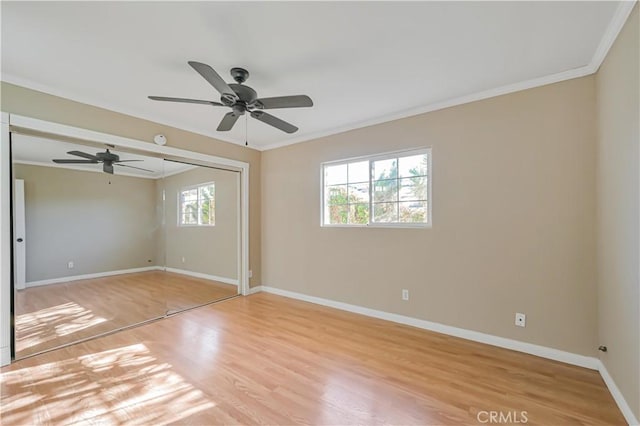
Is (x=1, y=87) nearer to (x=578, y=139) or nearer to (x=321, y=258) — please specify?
(x=321, y=258)

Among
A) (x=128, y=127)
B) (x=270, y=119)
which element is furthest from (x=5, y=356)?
(x=270, y=119)

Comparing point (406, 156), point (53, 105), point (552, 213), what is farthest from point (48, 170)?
point (552, 213)

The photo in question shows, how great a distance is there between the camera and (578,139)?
231 centimetres

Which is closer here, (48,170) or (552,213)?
(552,213)

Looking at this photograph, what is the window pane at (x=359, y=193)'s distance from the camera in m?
3.65

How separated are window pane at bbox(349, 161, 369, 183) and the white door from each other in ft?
11.7

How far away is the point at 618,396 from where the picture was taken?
1.80m

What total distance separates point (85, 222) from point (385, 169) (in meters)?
4.11

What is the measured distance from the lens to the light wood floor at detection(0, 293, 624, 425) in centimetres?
172

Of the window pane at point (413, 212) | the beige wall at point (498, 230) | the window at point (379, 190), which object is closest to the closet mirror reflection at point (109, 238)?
the window at point (379, 190)

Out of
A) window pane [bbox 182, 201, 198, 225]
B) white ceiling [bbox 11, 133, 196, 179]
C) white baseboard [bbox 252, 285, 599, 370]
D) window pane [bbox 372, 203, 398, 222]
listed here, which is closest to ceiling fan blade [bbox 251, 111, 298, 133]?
window pane [bbox 372, 203, 398, 222]

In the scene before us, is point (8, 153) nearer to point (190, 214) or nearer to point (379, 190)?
Answer: point (190, 214)

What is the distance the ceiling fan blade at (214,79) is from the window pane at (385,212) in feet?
7.10

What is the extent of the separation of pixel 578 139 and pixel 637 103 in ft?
2.76
